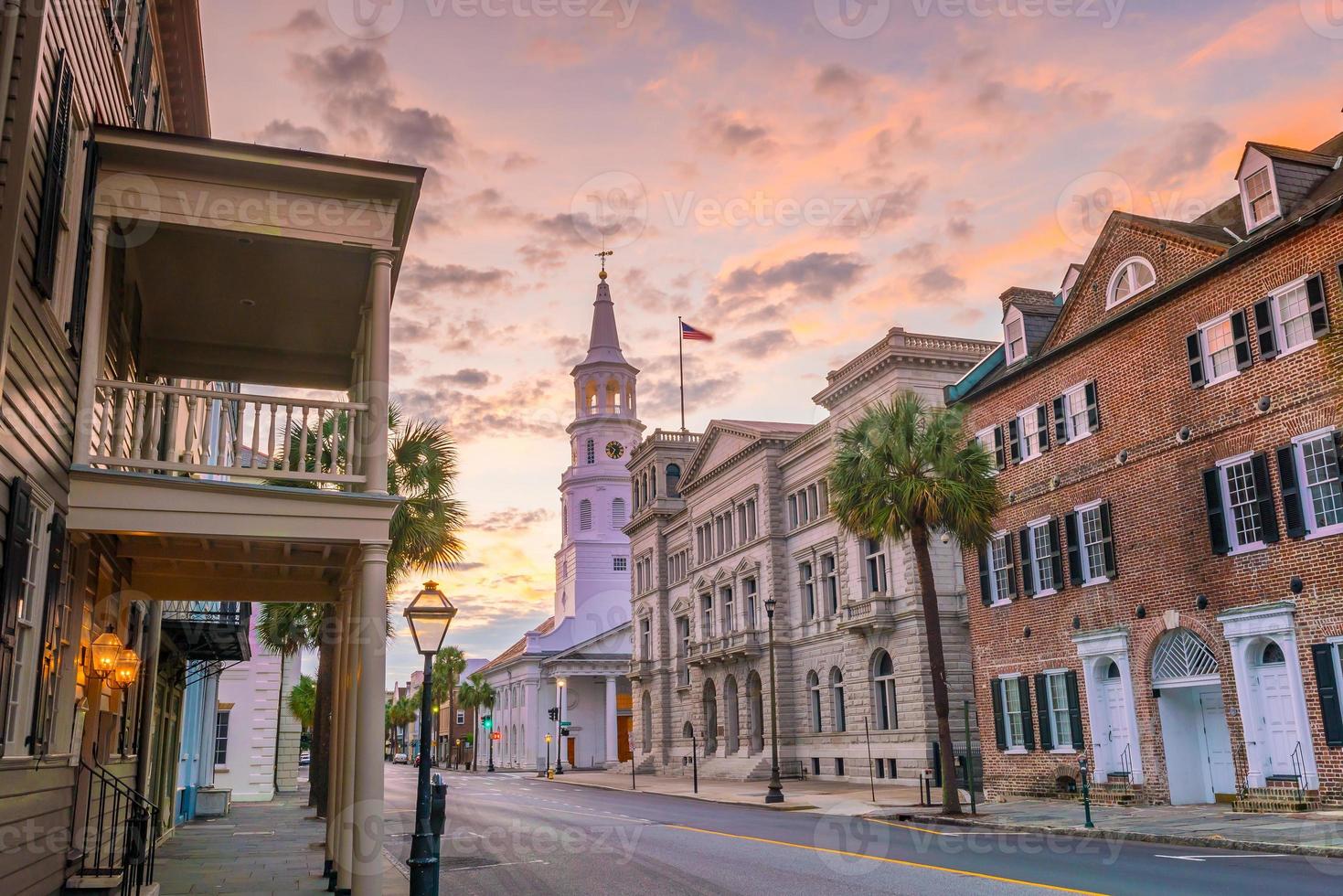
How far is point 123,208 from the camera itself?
37.1 feet

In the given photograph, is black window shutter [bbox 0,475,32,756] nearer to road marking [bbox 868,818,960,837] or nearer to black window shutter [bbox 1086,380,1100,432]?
road marking [bbox 868,818,960,837]

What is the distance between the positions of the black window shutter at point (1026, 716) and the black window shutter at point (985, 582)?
2654 mm

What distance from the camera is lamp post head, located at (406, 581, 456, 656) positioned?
516 inches

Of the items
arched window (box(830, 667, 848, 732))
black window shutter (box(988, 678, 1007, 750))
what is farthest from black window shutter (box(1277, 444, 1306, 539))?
arched window (box(830, 667, 848, 732))

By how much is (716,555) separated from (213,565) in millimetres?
45117

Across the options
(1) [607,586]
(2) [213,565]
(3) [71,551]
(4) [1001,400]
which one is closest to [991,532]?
(4) [1001,400]

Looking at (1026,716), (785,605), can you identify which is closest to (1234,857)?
(1026,716)

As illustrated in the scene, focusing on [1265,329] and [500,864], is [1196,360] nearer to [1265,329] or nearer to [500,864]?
[1265,329]

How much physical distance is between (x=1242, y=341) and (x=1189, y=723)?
8.80 metres

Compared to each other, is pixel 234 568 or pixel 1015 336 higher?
pixel 1015 336

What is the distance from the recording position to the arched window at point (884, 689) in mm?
42906

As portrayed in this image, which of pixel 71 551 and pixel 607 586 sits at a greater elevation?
pixel 607 586

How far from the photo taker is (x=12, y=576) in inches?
337

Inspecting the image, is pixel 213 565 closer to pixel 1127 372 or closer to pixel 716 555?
pixel 1127 372
